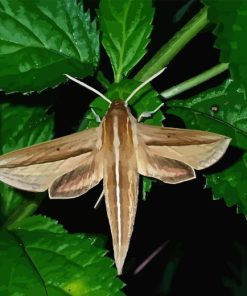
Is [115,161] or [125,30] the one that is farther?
[125,30]

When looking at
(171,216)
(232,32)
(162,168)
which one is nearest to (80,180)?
(162,168)

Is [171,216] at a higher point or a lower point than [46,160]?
lower

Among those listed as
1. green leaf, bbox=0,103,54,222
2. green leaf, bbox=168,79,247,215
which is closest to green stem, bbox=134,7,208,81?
green leaf, bbox=168,79,247,215

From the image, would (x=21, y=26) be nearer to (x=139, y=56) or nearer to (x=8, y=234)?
(x=139, y=56)

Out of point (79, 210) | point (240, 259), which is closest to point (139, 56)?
point (79, 210)

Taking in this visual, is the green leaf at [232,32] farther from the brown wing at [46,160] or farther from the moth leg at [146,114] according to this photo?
the brown wing at [46,160]

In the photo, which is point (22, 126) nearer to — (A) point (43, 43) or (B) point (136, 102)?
(A) point (43, 43)

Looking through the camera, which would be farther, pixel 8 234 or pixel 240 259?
pixel 240 259

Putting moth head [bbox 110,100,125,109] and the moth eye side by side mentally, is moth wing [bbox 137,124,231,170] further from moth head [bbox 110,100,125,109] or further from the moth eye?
the moth eye
